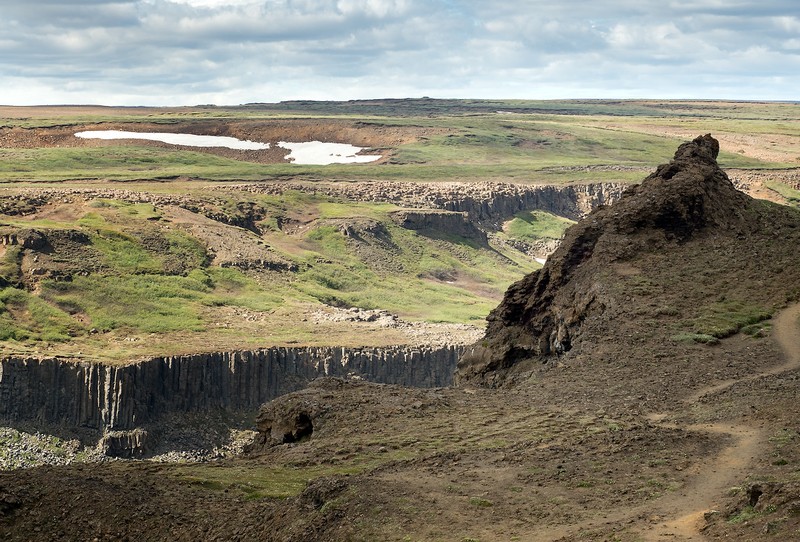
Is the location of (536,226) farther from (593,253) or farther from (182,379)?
(593,253)

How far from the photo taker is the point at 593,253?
155 feet

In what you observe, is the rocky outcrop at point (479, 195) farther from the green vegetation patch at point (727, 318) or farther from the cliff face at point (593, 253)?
the green vegetation patch at point (727, 318)

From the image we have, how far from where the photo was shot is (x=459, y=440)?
115ft

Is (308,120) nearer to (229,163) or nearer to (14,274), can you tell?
(229,163)

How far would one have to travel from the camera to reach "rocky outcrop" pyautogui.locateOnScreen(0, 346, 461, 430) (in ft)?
218

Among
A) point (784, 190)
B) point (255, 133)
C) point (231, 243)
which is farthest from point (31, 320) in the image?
point (255, 133)

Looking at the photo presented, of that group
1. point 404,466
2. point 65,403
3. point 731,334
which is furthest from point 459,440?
point 65,403

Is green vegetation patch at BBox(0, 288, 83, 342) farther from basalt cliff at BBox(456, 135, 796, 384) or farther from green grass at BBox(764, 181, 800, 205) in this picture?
green grass at BBox(764, 181, 800, 205)

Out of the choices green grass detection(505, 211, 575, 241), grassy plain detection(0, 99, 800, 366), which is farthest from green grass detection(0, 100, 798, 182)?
green grass detection(505, 211, 575, 241)

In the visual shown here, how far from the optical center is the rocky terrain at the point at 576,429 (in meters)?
26.3

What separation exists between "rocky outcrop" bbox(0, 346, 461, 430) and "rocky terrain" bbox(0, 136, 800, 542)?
26.2m

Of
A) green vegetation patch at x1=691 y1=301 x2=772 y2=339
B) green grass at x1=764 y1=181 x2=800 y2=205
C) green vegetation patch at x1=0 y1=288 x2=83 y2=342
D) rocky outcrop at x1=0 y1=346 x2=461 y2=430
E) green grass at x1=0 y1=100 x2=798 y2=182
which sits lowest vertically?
rocky outcrop at x1=0 y1=346 x2=461 y2=430

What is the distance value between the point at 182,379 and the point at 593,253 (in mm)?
29975

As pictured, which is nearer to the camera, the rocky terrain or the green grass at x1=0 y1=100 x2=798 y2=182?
the rocky terrain
